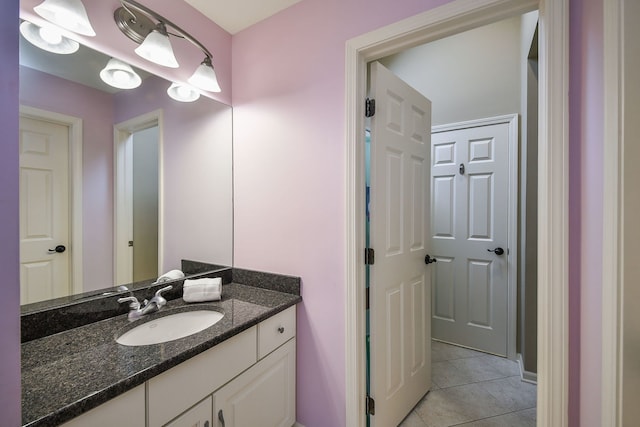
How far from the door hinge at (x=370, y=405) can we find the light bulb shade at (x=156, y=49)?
194 cm

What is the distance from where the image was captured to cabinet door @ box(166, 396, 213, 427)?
887 mm

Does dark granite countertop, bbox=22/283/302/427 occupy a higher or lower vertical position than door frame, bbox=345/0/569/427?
lower

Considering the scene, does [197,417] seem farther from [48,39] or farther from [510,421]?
[510,421]

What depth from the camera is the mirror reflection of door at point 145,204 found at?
1375mm

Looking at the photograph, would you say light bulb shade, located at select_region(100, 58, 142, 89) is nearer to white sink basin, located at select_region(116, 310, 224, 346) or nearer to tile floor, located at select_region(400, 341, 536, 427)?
white sink basin, located at select_region(116, 310, 224, 346)

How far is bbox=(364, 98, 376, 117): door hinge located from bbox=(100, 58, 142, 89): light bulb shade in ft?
3.67

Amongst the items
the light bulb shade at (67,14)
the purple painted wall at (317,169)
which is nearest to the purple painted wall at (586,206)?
the purple painted wall at (317,169)

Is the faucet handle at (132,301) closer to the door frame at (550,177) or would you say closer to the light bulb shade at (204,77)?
the light bulb shade at (204,77)

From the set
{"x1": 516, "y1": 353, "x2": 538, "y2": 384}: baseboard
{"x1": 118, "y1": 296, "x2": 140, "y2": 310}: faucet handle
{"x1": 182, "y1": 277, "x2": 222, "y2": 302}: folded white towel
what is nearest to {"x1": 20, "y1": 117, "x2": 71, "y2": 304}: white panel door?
{"x1": 118, "y1": 296, "x2": 140, "y2": 310}: faucet handle

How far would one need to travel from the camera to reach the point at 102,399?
68 centimetres

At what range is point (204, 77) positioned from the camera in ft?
4.75

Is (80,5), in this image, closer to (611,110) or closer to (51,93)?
(51,93)

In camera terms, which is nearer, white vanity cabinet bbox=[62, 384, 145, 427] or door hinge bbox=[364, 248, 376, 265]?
white vanity cabinet bbox=[62, 384, 145, 427]

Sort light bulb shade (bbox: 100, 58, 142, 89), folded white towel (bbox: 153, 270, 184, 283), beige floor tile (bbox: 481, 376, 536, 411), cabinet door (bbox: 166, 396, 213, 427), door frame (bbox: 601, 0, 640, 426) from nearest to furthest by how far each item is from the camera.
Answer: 1. door frame (bbox: 601, 0, 640, 426)
2. cabinet door (bbox: 166, 396, 213, 427)
3. light bulb shade (bbox: 100, 58, 142, 89)
4. folded white towel (bbox: 153, 270, 184, 283)
5. beige floor tile (bbox: 481, 376, 536, 411)
